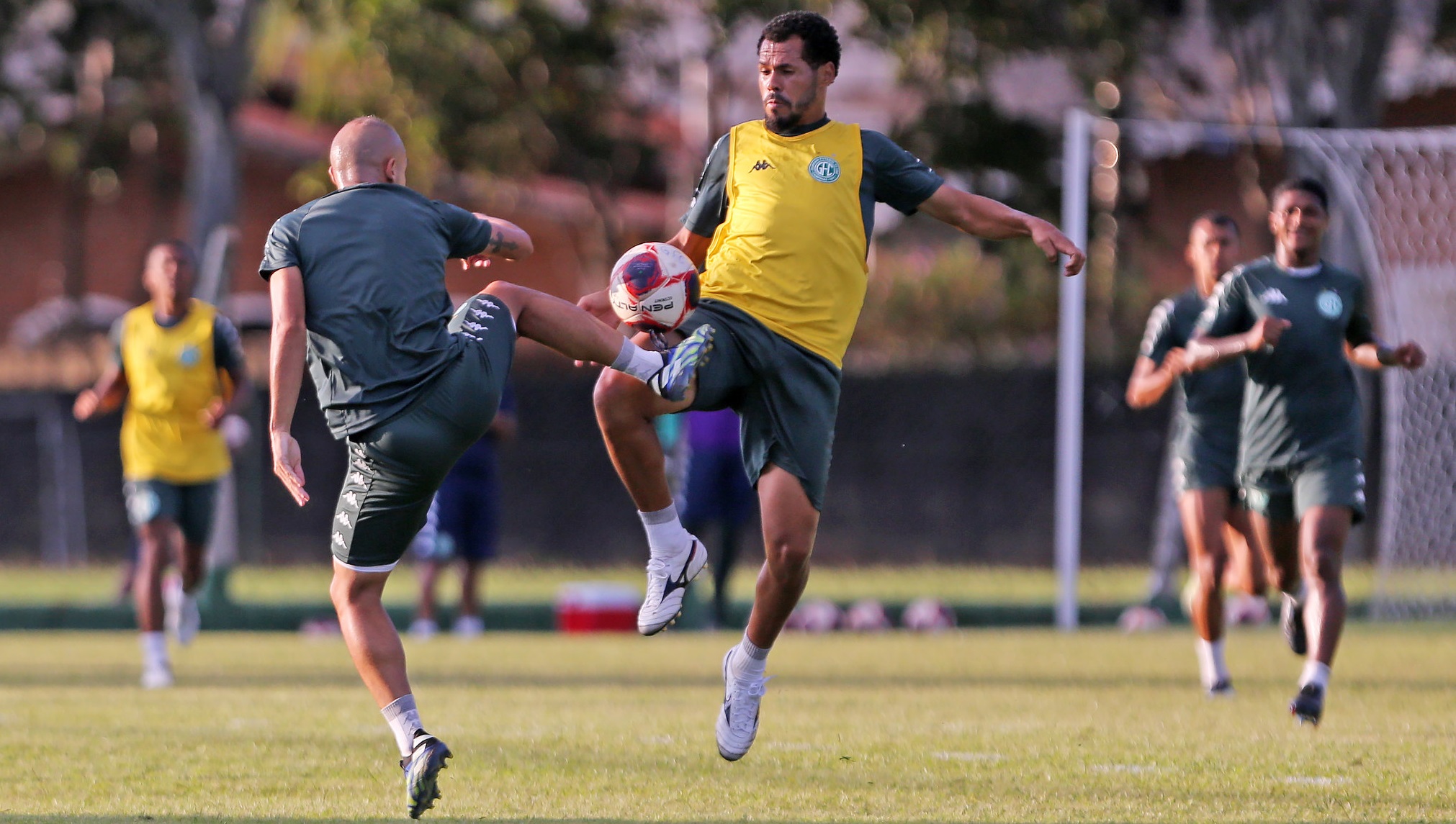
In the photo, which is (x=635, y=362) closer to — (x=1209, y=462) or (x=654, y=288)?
(x=654, y=288)

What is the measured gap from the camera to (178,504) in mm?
10758

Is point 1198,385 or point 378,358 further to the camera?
point 1198,385

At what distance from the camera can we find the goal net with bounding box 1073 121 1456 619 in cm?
1480

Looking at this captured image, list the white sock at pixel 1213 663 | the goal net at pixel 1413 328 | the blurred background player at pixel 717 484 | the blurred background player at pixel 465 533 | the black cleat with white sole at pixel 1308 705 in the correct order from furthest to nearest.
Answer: the goal net at pixel 1413 328
the blurred background player at pixel 717 484
the blurred background player at pixel 465 533
the white sock at pixel 1213 663
the black cleat with white sole at pixel 1308 705

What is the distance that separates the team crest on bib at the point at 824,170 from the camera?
6.51 m

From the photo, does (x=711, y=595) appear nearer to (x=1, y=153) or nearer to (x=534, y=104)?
(x=534, y=104)

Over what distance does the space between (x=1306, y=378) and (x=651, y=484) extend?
3530 mm

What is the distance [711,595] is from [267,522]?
9.04 metres

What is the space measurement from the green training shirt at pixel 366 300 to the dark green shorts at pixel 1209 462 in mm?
5016

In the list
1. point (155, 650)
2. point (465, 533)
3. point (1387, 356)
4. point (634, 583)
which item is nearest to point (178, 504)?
point (155, 650)

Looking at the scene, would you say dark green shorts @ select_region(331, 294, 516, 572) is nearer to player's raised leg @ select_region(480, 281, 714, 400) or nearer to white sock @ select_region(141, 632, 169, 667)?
player's raised leg @ select_region(480, 281, 714, 400)

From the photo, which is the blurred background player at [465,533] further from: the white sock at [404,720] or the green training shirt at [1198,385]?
the white sock at [404,720]

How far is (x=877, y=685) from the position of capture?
32.5 ft

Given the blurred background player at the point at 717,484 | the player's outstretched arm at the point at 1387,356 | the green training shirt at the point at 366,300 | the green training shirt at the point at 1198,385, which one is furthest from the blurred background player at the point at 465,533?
the green training shirt at the point at 366,300
